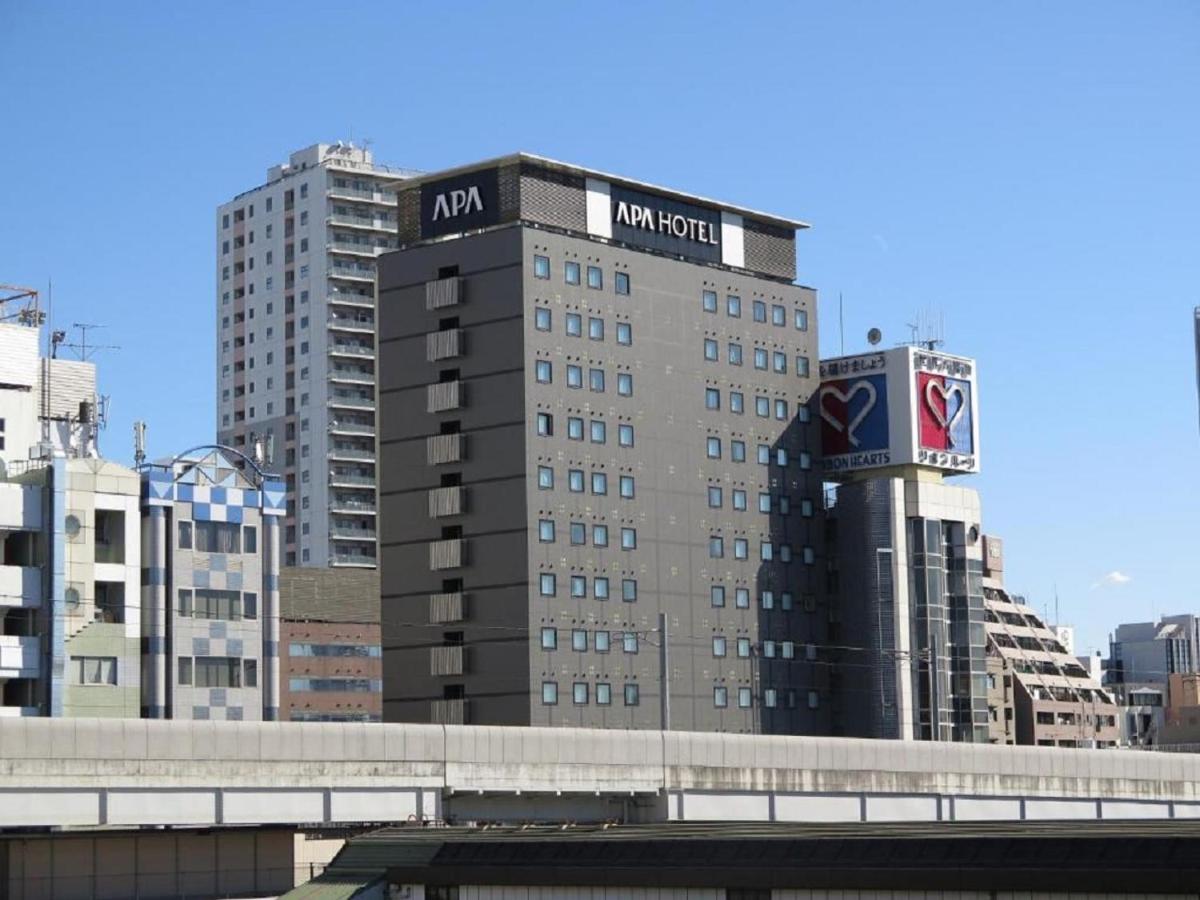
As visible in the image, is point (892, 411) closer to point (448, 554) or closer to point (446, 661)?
point (448, 554)

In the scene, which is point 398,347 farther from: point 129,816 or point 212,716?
point 129,816

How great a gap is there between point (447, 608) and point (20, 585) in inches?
1011

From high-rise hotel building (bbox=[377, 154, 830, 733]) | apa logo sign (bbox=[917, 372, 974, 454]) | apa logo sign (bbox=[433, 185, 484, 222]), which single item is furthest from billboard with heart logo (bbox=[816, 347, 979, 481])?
apa logo sign (bbox=[433, 185, 484, 222])

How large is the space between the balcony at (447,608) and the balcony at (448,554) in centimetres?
174

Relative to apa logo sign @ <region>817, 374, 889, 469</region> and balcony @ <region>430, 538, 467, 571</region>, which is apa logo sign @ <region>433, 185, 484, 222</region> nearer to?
balcony @ <region>430, 538, 467, 571</region>

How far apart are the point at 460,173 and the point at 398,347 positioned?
1166 cm

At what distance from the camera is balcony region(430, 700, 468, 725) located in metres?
135

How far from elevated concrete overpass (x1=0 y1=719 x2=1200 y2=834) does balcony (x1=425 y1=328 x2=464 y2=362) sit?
42934mm

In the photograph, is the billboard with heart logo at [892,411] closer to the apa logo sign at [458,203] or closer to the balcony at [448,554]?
the apa logo sign at [458,203]

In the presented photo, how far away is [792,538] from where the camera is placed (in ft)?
500

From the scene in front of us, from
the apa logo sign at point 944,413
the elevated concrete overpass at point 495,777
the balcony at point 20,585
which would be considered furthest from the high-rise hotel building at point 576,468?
the elevated concrete overpass at point 495,777

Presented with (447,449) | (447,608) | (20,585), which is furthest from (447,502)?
(20,585)

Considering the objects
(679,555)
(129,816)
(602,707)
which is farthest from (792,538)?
(129,816)

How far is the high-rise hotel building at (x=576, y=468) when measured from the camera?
13500 centimetres
